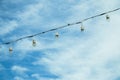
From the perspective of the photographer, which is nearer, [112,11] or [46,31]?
[112,11]

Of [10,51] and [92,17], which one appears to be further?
[10,51]

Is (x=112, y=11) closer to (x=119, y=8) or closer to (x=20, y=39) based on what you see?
(x=119, y=8)

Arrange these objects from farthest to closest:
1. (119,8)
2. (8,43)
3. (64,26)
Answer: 1. (8,43)
2. (64,26)
3. (119,8)

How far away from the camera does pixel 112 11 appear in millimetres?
18719

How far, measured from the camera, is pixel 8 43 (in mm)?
23266

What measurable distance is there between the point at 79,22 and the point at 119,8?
322 centimetres

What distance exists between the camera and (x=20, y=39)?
2219cm

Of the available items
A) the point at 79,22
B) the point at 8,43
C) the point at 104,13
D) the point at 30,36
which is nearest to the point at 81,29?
the point at 79,22

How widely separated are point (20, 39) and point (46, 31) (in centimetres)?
250

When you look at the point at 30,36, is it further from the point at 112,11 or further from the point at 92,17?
the point at 112,11

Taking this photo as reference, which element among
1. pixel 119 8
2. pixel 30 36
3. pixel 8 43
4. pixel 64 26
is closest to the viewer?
pixel 119 8

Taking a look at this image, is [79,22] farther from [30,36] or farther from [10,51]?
[10,51]

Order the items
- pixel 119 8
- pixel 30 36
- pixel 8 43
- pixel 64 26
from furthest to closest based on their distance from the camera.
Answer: pixel 8 43
pixel 30 36
pixel 64 26
pixel 119 8

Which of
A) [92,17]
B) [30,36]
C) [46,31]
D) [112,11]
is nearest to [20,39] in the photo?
[30,36]
